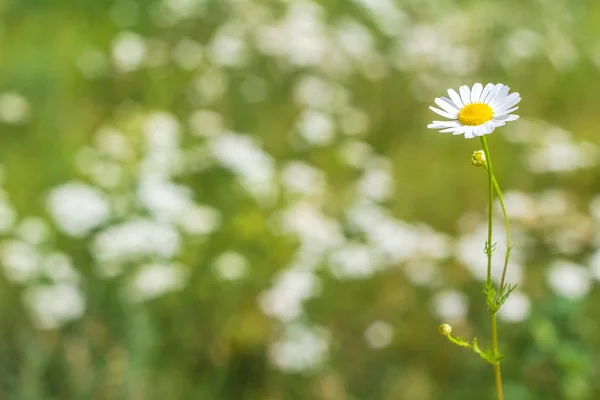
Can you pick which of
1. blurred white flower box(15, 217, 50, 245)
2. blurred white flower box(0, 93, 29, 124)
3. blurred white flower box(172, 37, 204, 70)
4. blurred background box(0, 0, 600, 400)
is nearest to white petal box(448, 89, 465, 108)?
blurred background box(0, 0, 600, 400)

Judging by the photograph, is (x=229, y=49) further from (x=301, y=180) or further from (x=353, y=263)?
(x=353, y=263)

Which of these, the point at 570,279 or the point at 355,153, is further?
the point at 355,153

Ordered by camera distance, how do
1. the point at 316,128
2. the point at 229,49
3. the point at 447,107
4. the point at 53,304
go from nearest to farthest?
1. the point at 447,107
2. the point at 53,304
3. the point at 316,128
4. the point at 229,49

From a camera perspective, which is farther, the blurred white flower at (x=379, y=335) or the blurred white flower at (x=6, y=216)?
the blurred white flower at (x=6, y=216)

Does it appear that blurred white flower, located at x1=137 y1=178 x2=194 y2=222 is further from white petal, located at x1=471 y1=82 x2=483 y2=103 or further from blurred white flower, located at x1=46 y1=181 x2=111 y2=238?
white petal, located at x1=471 y1=82 x2=483 y2=103

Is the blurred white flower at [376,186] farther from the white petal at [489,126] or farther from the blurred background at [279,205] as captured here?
the white petal at [489,126]

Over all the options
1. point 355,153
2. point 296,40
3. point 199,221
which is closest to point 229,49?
point 296,40

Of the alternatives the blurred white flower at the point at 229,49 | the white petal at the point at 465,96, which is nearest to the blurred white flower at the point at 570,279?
the white petal at the point at 465,96
